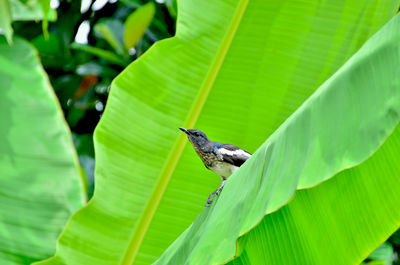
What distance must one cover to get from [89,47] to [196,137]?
81.0 inches

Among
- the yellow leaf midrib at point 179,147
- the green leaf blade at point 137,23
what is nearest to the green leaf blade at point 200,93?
the yellow leaf midrib at point 179,147

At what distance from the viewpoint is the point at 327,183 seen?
1.63m

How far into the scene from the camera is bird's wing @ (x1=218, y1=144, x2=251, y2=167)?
8.88ft

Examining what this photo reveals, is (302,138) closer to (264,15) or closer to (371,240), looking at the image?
(371,240)

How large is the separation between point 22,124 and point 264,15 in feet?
4.69

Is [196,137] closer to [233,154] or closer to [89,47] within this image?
[233,154]

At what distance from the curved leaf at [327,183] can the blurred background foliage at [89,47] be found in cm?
266

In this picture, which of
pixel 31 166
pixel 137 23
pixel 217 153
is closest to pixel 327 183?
pixel 217 153

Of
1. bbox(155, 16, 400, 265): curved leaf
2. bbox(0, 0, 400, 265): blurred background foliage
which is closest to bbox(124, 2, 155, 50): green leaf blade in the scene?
bbox(0, 0, 400, 265): blurred background foliage

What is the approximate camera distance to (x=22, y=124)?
3.08 metres

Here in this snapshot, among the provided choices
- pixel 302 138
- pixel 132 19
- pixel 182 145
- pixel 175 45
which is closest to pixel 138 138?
pixel 182 145

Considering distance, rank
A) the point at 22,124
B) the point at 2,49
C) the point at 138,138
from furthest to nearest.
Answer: the point at 2,49 < the point at 22,124 < the point at 138,138

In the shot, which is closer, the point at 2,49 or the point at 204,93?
the point at 204,93

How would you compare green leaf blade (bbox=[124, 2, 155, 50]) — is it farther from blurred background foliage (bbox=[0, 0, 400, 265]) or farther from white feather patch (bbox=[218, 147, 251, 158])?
white feather patch (bbox=[218, 147, 251, 158])
